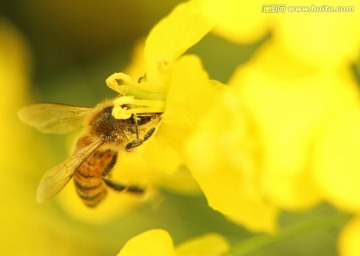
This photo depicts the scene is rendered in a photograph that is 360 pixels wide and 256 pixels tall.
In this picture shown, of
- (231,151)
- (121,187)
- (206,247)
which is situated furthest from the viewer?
(121,187)

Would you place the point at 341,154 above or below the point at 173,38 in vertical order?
below

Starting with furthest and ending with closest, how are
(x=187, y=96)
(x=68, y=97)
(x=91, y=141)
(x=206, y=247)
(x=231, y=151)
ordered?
(x=68, y=97) < (x=91, y=141) < (x=206, y=247) < (x=187, y=96) < (x=231, y=151)

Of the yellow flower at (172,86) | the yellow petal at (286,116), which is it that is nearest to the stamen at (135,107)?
the yellow flower at (172,86)

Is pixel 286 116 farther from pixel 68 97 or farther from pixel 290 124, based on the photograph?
pixel 68 97

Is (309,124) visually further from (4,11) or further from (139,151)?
(4,11)

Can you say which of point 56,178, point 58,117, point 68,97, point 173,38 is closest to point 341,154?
point 173,38

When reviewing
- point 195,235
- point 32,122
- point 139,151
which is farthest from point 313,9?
point 195,235
